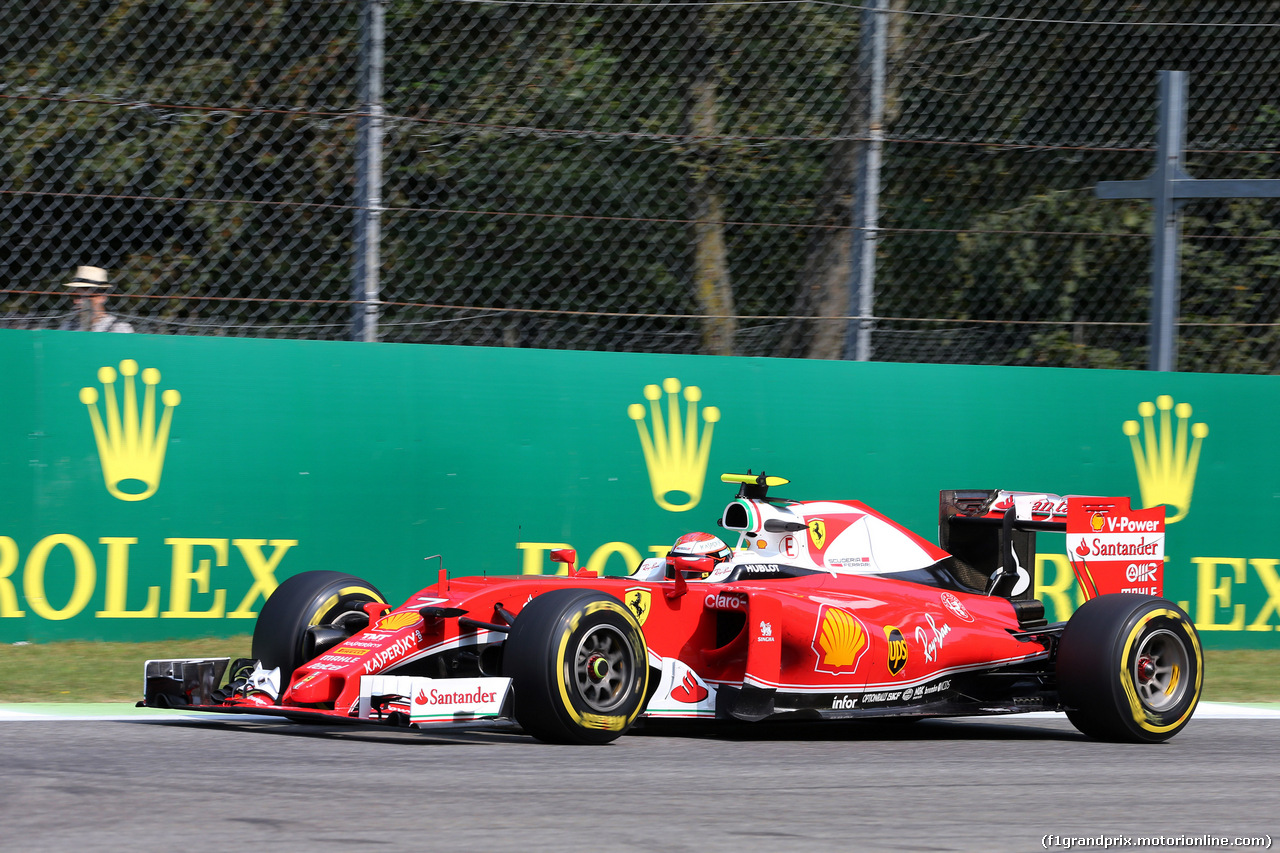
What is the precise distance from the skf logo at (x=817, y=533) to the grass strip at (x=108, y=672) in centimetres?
293

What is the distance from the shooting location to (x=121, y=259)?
9.80 meters

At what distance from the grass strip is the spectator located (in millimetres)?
1794

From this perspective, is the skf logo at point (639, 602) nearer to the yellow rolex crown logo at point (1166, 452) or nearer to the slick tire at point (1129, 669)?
the slick tire at point (1129, 669)

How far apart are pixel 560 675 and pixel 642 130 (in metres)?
5.38

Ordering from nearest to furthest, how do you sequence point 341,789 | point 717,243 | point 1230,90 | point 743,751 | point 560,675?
point 341,789 < point 560,675 < point 743,751 < point 717,243 < point 1230,90

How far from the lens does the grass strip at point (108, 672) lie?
7.91 m

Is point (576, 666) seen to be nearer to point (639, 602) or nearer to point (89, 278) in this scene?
point (639, 602)

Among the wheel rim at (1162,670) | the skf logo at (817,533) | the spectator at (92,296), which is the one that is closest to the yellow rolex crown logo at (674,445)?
the skf logo at (817,533)

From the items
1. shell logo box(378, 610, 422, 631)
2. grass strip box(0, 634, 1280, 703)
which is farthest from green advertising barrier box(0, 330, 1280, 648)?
shell logo box(378, 610, 422, 631)

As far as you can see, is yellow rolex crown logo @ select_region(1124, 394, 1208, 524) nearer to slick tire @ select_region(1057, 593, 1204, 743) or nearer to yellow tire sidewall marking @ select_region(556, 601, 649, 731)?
slick tire @ select_region(1057, 593, 1204, 743)

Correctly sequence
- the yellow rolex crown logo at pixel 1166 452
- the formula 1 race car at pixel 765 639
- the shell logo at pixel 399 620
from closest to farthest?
1. the formula 1 race car at pixel 765 639
2. the shell logo at pixel 399 620
3. the yellow rolex crown logo at pixel 1166 452

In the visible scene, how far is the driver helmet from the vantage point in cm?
747

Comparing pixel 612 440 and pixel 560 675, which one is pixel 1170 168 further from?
pixel 560 675

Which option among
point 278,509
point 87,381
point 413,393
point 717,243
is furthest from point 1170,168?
point 87,381
